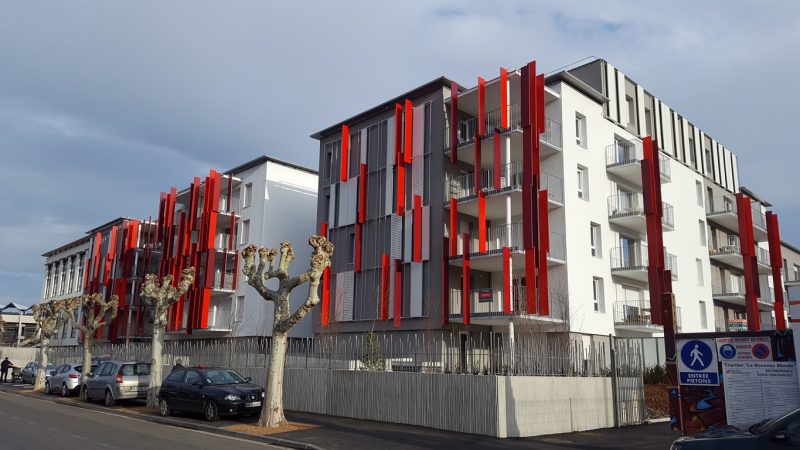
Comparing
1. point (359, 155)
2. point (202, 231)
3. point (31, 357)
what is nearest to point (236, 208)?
point (202, 231)

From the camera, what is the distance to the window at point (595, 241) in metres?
30.3

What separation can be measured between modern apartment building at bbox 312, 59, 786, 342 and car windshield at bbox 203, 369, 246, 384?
34.7 ft

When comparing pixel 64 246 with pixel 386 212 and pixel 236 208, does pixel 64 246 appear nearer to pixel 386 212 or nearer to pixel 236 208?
pixel 236 208

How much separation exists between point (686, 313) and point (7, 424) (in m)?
33.0

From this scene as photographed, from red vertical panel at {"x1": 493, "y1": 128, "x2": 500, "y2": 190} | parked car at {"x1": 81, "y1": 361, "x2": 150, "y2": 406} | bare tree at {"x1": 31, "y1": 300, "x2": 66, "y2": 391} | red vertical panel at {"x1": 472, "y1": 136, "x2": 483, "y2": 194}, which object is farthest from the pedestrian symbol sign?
bare tree at {"x1": 31, "y1": 300, "x2": 66, "y2": 391}

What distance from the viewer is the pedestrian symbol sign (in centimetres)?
1147

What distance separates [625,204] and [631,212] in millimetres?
1936

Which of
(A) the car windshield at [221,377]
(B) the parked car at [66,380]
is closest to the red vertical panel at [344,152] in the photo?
(B) the parked car at [66,380]

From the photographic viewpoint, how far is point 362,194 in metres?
32.7

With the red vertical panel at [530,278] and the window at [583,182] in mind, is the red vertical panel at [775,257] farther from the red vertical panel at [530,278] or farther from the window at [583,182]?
the red vertical panel at [530,278]

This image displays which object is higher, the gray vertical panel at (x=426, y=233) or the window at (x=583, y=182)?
the window at (x=583, y=182)

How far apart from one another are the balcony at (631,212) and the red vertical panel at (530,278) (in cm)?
819

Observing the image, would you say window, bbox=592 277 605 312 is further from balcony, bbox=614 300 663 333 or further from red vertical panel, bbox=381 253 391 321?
red vertical panel, bbox=381 253 391 321

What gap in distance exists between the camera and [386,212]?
3148 cm
